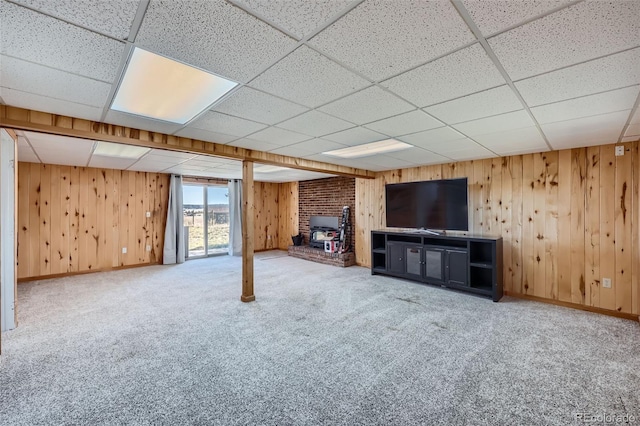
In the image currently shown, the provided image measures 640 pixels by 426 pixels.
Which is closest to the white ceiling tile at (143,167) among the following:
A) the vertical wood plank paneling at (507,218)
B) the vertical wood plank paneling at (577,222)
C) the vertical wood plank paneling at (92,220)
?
the vertical wood plank paneling at (92,220)

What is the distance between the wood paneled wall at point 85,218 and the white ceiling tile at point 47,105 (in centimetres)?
412

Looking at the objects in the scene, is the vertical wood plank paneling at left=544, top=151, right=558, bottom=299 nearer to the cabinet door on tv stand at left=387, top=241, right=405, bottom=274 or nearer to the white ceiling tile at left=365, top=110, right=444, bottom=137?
the cabinet door on tv stand at left=387, top=241, right=405, bottom=274

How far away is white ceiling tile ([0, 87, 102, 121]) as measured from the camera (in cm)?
216

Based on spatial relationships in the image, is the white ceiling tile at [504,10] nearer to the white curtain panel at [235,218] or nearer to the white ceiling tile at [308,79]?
the white ceiling tile at [308,79]

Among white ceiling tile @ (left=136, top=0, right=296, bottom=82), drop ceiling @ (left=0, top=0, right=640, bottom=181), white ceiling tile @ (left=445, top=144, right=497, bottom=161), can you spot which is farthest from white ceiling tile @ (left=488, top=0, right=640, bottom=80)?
white ceiling tile @ (left=445, top=144, right=497, bottom=161)

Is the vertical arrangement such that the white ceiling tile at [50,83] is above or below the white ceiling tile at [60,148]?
below

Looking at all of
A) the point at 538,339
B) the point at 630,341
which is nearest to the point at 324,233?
the point at 538,339

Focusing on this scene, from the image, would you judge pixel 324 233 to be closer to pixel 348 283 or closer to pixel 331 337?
pixel 348 283

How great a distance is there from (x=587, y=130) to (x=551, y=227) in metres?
1.58

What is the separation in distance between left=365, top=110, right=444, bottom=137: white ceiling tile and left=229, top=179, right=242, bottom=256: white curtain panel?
5.82 m

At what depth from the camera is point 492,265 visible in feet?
13.5

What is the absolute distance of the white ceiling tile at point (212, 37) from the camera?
4.17 ft

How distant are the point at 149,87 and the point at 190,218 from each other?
240 inches

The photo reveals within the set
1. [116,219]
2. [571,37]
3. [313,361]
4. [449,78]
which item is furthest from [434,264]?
[116,219]
